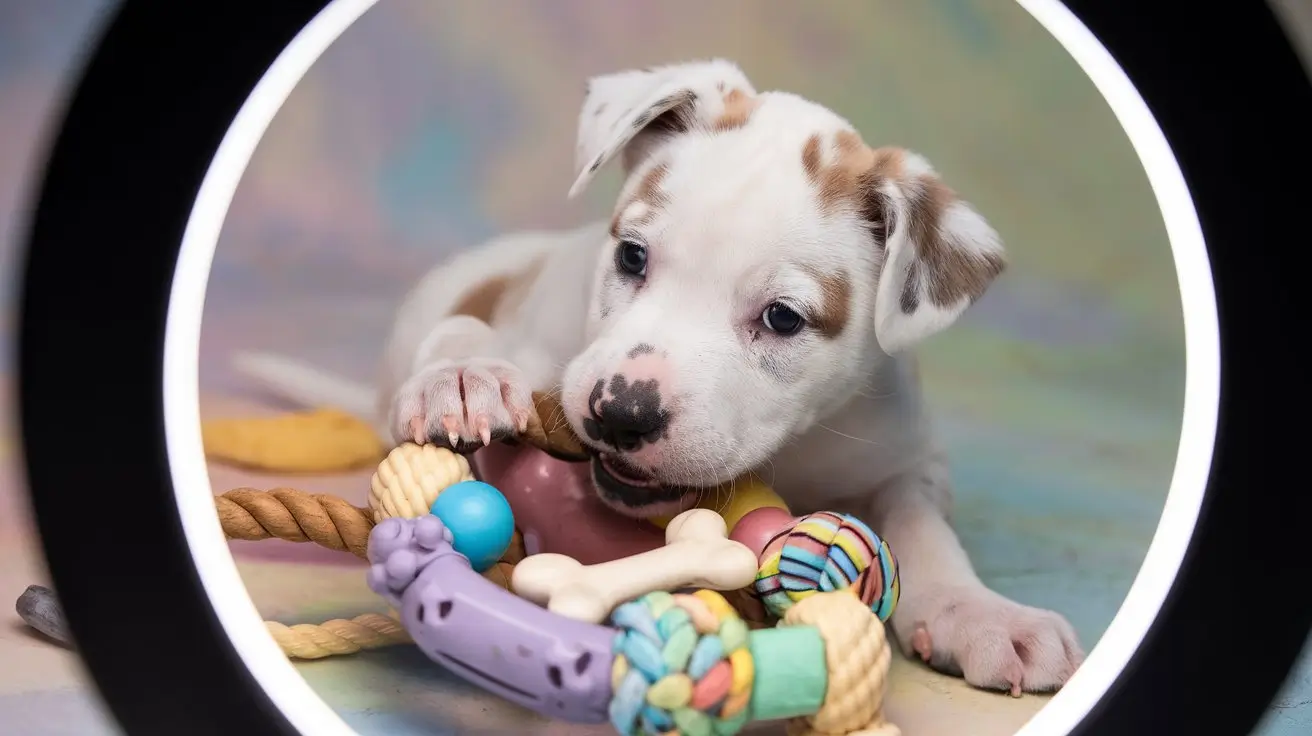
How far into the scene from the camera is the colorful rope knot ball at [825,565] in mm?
1459

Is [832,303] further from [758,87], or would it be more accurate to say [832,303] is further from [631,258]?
[758,87]

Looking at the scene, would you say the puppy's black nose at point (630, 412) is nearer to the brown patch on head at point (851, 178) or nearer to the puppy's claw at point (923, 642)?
the brown patch on head at point (851, 178)

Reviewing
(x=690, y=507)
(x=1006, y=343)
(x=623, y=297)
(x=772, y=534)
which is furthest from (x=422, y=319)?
(x=1006, y=343)

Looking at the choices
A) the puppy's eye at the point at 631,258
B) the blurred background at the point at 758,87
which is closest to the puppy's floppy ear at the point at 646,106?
the puppy's eye at the point at 631,258

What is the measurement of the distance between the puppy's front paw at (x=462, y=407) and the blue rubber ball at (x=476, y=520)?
0.13 m

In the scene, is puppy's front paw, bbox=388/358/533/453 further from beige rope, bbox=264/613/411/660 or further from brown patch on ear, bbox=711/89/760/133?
brown patch on ear, bbox=711/89/760/133

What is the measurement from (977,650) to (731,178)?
2.58 ft

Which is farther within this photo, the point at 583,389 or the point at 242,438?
the point at 242,438

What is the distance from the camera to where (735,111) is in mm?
1920

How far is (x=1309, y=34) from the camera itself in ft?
5.83

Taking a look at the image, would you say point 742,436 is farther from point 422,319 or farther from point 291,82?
point 422,319

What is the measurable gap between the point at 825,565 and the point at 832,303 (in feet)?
1.42

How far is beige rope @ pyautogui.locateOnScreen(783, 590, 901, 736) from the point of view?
4.29ft

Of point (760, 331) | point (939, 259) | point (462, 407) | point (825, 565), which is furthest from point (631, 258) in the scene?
point (825, 565)
